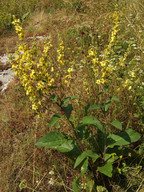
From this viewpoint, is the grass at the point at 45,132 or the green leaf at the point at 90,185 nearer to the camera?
the green leaf at the point at 90,185

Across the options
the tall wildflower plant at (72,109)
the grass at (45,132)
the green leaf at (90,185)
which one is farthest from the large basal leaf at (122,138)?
the green leaf at (90,185)

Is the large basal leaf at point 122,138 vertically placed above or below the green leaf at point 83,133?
below

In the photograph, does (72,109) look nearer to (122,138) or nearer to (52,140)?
(52,140)

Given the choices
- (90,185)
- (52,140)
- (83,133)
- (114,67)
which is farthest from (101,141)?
(114,67)

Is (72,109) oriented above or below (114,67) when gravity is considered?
below

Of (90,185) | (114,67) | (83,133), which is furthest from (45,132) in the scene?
(114,67)

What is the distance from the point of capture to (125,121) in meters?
2.29

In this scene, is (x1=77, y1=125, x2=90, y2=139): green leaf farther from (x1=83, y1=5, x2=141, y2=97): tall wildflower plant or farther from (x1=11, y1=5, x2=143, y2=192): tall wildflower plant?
(x1=83, y1=5, x2=141, y2=97): tall wildflower plant

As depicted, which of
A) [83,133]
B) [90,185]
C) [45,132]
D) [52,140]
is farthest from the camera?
[45,132]

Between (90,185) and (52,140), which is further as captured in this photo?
(90,185)

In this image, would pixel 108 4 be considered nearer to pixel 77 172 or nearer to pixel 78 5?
pixel 78 5

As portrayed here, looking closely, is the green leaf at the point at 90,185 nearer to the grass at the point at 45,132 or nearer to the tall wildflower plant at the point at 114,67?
the grass at the point at 45,132

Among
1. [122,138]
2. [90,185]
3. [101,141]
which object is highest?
[122,138]

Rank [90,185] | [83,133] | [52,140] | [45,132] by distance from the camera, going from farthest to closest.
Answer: [45,132] → [83,133] → [90,185] → [52,140]
